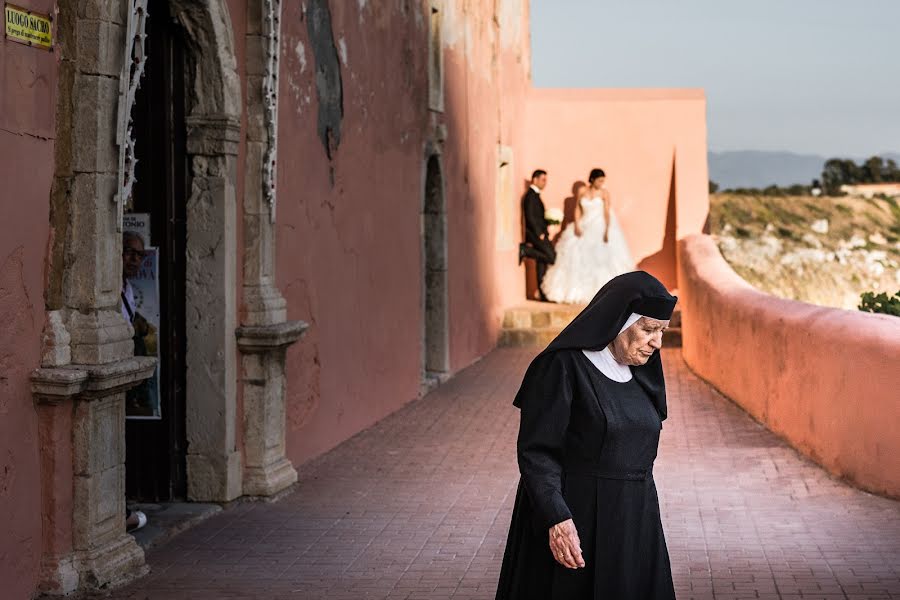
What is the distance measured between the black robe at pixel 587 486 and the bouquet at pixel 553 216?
53.5 feet

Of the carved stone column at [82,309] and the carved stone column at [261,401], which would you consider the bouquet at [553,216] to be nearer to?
the carved stone column at [261,401]

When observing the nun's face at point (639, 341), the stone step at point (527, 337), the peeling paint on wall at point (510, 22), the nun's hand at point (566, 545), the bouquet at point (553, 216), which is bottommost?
the stone step at point (527, 337)

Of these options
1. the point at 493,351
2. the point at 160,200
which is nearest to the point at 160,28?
the point at 160,200

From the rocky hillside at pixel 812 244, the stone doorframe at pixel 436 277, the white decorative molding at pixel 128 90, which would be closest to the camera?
the white decorative molding at pixel 128 90

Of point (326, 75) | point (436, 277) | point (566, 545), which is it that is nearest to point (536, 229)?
point (436, 277)

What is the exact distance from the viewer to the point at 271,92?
8031 mm

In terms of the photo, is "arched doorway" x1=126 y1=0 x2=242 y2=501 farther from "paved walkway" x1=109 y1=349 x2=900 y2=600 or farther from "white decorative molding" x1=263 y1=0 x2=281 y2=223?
"paved walkway" x1=109 y1=349 x2=900 y2=600

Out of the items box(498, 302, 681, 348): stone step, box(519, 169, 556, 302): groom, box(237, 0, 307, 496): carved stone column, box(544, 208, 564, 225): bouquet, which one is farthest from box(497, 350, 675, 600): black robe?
box(544, 208, 564, 225): bouquet

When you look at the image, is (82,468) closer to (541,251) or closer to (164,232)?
(164,232)

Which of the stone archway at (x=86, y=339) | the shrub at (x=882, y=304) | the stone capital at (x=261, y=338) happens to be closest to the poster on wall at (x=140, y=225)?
the stone capital at (x=261, y=338)

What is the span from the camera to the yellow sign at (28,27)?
5289mm

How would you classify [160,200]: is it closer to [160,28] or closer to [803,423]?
[160,28]

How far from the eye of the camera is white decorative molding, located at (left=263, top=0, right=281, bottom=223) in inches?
313

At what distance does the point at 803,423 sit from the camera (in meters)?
9.42
